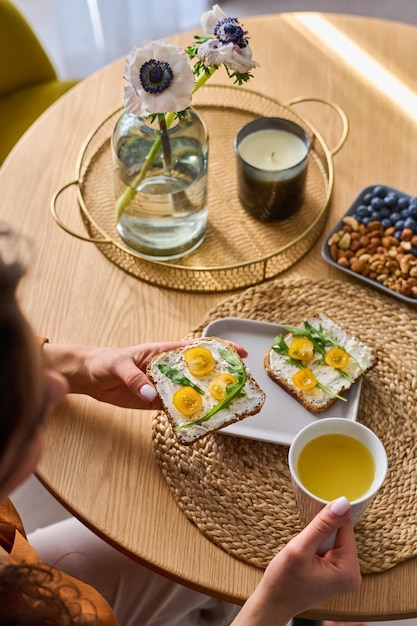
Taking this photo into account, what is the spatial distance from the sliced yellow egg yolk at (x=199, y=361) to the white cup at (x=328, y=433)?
0.60ft

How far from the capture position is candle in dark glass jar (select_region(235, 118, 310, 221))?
4.26 ft

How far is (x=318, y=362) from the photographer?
3.76ft

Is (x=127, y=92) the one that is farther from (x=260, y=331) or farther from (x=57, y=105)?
(x=57, y=105)

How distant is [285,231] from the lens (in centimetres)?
137

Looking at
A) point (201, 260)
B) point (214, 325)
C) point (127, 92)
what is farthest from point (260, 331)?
point (127, 92)

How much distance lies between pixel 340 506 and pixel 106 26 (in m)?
2.26

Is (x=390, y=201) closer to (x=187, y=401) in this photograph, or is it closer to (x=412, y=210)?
(x=412, y=210)

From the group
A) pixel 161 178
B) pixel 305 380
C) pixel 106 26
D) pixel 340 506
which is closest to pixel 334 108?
pixel 161 178

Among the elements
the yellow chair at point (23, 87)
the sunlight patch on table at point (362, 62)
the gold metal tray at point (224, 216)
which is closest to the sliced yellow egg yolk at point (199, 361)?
the gold metal tray at point (224, 216)

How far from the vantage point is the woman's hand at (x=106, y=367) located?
1.13 m

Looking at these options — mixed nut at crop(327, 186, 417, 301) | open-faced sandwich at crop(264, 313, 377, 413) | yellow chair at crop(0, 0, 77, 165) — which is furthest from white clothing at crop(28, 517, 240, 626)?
yellow chair at crop(0, 0, 77, 165)

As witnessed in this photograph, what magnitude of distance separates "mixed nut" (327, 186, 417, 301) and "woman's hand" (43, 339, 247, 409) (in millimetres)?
292

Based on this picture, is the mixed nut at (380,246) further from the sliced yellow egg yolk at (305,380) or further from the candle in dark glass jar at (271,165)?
the sliced yellow egg yolk at (305,380)

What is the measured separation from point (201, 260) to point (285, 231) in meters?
0.17
